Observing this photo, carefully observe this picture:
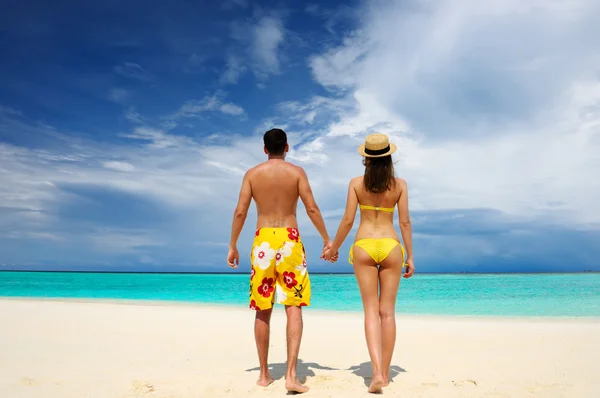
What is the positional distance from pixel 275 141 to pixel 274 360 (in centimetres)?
318

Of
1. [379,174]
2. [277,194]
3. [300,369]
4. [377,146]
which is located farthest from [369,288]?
[300,369]

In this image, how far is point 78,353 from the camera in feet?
20.5

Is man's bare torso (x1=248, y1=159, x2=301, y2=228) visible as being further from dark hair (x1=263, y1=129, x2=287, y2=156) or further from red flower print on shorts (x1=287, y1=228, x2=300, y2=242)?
dark hair (x1=263, y1=129, x2=287, y2=156)

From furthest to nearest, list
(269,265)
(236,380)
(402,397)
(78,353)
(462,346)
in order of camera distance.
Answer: (462,346), (78,353), (236,380), (269,265), (402,397)

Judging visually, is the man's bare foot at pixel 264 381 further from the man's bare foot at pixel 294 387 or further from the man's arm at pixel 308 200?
the man's arm at pixel 308 200

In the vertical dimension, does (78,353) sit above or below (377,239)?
below

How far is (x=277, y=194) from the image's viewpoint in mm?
4535

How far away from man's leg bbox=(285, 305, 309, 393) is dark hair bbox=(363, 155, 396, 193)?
1.42m

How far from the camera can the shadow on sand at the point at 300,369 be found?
4961 millimetres

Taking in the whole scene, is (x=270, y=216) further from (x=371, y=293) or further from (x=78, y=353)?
(x=78, y=353)

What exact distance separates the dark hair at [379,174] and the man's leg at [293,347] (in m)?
1.42

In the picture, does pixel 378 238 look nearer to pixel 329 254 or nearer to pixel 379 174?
pixel 329 254

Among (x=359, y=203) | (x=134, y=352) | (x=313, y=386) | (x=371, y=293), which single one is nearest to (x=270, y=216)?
(x=359, y=203)

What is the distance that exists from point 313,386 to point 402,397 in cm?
89
